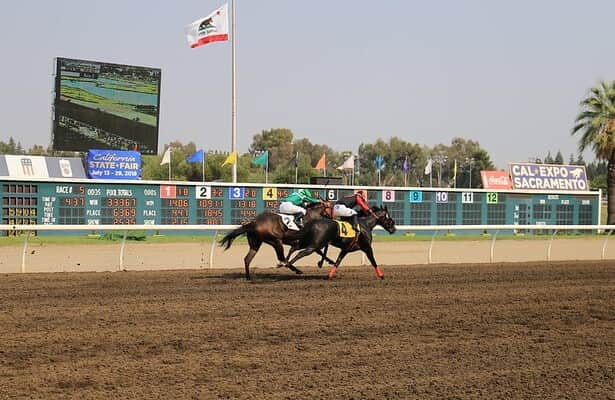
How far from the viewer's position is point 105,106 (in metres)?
25.1

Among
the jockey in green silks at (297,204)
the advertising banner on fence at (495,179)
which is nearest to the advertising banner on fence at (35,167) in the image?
the jockey in green silks at (297,204)

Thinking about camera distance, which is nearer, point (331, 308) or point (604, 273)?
point (331, 308)

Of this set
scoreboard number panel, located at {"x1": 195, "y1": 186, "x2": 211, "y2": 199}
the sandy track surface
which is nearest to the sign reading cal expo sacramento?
the sandy track surface

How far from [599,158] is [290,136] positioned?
212 feet

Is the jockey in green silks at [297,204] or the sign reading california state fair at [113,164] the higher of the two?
the sign reading california state fair at [113,164]

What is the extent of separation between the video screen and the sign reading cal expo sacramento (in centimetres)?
1593

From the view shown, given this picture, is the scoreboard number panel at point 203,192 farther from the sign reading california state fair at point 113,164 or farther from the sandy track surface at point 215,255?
the sandy track surface at point 215,255

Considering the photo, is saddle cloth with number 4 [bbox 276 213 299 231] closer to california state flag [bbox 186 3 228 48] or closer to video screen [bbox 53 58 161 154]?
video screen [bbox 53 58 161 154]

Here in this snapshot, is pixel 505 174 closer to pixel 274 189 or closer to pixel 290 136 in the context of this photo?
pixel 274 189

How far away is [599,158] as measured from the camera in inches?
1458

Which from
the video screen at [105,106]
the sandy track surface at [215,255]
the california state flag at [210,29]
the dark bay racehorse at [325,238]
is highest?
the california state flag at [210,29]

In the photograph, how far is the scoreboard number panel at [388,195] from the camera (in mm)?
26750

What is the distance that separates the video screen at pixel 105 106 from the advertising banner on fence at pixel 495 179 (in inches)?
597

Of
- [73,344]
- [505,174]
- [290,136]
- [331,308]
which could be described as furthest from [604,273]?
[290,136]
